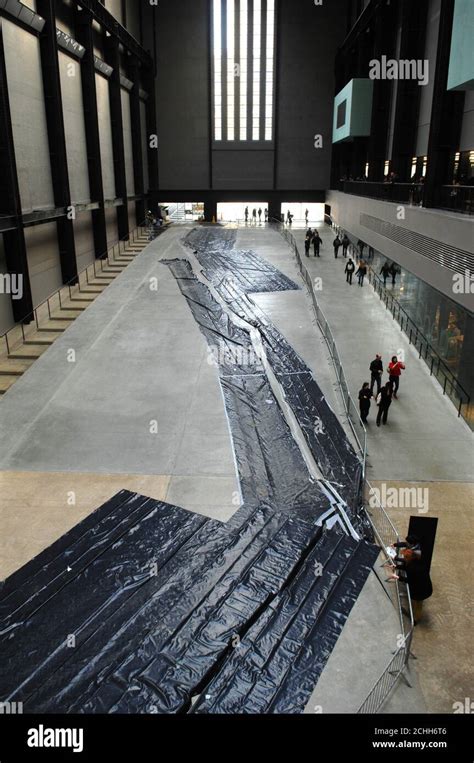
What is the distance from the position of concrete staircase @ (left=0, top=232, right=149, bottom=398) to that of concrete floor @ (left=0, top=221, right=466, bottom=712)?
579mm

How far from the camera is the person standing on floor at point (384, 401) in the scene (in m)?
13.3

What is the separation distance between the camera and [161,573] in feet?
26.3

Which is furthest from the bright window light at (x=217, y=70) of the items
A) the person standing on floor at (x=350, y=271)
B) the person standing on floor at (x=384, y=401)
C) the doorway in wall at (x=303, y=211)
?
the person standing on floor at (x=384, y=401)

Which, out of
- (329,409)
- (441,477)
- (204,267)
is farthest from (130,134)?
(441,477)

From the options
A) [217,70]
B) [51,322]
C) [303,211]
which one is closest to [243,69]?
[217,70]

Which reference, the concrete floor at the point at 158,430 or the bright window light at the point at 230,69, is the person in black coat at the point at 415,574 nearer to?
the concrete floor at the point at 158,430

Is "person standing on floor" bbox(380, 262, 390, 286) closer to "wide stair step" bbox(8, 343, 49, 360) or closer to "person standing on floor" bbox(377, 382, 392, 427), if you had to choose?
"person standing on floor" bbox(377, 382, 392, 427)

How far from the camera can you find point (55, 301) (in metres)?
22.3

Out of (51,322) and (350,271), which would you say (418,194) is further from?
(51,322)

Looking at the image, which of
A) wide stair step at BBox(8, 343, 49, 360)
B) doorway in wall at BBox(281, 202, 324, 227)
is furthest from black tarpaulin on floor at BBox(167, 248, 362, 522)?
doorway in wall at BBox(281, 202, 324, 227)

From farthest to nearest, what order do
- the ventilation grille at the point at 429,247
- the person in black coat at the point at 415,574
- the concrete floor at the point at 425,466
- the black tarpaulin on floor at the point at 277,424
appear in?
the ventilation grille at the point at 429,247 → the black tarpaulin on floor at the point at 277,424 → the person in black coat at the point at 415,574 → the concrete floor at the point at 425,466

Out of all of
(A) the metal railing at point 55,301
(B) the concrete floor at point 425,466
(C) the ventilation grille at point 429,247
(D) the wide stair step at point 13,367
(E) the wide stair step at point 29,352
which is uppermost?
(C) the ventilation grille at point 429,247

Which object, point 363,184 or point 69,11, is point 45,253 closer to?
point 69,11

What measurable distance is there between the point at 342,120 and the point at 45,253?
25191mm
